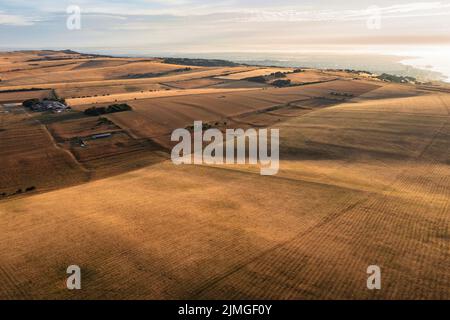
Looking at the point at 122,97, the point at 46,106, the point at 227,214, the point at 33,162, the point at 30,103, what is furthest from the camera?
the point at 122,97

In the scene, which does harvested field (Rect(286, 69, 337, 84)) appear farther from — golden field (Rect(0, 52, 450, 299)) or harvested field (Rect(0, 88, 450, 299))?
harvested field (Rect(0, 88, 450, 299))

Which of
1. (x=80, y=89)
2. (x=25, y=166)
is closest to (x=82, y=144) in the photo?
(x=25, y=166)

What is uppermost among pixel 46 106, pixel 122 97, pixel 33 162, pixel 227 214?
pixel 122 97

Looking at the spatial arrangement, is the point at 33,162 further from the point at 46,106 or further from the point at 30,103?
the point at 30,103

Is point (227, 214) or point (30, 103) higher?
point (30, 103)

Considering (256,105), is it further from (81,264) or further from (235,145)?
(81,264)

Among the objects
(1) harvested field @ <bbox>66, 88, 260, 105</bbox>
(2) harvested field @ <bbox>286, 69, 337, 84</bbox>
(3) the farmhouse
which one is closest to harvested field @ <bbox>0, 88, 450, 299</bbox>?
(3) the farmhouse

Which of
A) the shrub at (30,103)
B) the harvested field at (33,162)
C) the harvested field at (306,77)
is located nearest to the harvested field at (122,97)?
the shrub at (30,103)

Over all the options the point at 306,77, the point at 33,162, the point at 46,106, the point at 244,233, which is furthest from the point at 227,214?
the point at 306,77
